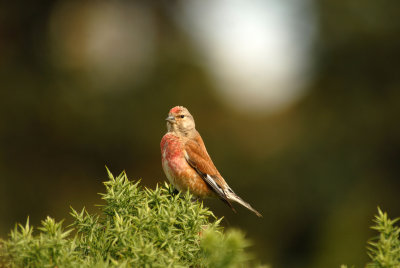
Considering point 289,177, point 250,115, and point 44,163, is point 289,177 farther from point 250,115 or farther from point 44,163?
point 44,163

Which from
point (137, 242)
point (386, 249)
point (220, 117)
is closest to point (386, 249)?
point (386, 249)

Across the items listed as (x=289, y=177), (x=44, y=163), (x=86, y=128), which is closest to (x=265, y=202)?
(x=289, y=177)

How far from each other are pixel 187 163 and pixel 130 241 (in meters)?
3.52

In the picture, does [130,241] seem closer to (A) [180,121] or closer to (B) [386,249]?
(B) [386,249]

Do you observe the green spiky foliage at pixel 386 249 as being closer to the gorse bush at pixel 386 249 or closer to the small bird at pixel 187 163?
the gorse bush at pixel 386 249

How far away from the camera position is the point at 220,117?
14.9 m

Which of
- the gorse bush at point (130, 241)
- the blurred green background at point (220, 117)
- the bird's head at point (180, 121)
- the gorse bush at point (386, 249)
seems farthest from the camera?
the blurred green background at point (220, 117)

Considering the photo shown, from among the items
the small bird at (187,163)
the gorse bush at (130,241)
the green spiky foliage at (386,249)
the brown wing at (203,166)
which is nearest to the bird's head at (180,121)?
the small bird at (187,163)

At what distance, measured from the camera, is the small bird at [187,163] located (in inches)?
207

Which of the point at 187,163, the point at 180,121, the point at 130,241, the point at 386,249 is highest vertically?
the point at 180,121

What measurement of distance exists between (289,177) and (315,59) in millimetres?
4041

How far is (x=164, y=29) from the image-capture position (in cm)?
1708

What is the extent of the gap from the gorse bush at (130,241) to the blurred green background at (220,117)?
10.8 m

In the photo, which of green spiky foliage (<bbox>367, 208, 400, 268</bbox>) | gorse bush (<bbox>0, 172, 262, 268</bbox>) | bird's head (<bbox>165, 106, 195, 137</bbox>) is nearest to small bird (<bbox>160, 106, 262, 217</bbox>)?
bird's head (<bbox>165, 106, 195, 137</bbox>)
